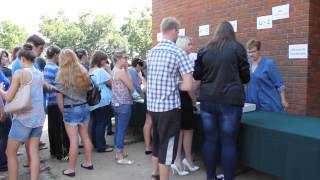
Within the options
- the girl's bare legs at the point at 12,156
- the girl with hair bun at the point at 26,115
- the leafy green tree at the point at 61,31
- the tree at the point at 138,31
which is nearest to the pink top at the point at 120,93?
the girl with hair bun at the point at 26,115

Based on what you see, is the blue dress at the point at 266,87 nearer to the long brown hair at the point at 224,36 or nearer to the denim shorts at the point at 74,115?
the long brown hair at the point at 224,36

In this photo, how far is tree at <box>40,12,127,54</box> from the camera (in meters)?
38.9

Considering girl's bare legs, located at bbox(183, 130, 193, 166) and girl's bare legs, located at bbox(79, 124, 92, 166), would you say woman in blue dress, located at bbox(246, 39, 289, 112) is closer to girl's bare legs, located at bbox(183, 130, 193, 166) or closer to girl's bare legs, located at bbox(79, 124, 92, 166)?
girl's bare legs, located at bbox(183, 130, 193, 166)

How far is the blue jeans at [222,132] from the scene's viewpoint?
12.3ft

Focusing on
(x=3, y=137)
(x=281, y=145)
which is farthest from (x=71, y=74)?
(x=281, y=145)

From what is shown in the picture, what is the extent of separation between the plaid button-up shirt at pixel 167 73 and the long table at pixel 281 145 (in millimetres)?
945

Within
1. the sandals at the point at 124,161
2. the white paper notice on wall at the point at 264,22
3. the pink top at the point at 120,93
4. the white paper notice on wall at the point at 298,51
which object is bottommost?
the sandals at the point at 124,161

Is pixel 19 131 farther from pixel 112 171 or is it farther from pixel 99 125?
pixel 99 125

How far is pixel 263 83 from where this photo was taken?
466 cm

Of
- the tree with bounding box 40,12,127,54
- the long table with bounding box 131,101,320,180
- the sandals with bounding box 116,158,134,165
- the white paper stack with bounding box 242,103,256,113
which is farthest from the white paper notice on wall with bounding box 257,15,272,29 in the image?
the tree with bounding box 40,12,127,54

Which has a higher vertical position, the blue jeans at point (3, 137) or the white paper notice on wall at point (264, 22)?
the white paper notice on wall at point (264, 22)

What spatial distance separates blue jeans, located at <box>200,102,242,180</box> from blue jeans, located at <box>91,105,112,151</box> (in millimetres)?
2151

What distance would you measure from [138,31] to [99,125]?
113ft

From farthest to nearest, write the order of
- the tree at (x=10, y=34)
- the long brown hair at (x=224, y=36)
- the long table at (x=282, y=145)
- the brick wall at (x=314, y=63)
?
the tree at (x=10, y=34) → the brick wall at (x=314, y=63) → the long brown hair at (x=224, y=36) → the long table at (x=282, y=145)
